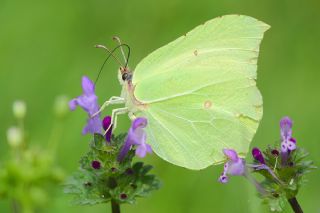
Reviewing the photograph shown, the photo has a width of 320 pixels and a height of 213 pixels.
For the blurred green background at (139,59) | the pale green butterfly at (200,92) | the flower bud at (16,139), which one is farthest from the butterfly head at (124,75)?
the blurred green background at (139,59)

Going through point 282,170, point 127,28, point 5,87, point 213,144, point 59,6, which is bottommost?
point 282,170

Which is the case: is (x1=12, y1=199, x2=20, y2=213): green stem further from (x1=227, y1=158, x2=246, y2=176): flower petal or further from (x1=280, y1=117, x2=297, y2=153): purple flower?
(x1=280, y1=117, x2=297, y2=153): purple flower

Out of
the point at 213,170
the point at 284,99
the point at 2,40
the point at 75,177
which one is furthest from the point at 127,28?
the point at 75,177

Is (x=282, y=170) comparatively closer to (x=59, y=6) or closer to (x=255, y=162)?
(x=255, y=162)

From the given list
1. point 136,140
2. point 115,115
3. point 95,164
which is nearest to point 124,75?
point 115,115

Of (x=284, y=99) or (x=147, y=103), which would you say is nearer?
(x=147, y=103)

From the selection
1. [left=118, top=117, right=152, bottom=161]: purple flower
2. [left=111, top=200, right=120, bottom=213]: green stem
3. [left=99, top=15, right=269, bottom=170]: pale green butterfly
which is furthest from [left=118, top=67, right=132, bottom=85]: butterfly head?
[left=111, top=200, right=120, bottom=213]: green stem
